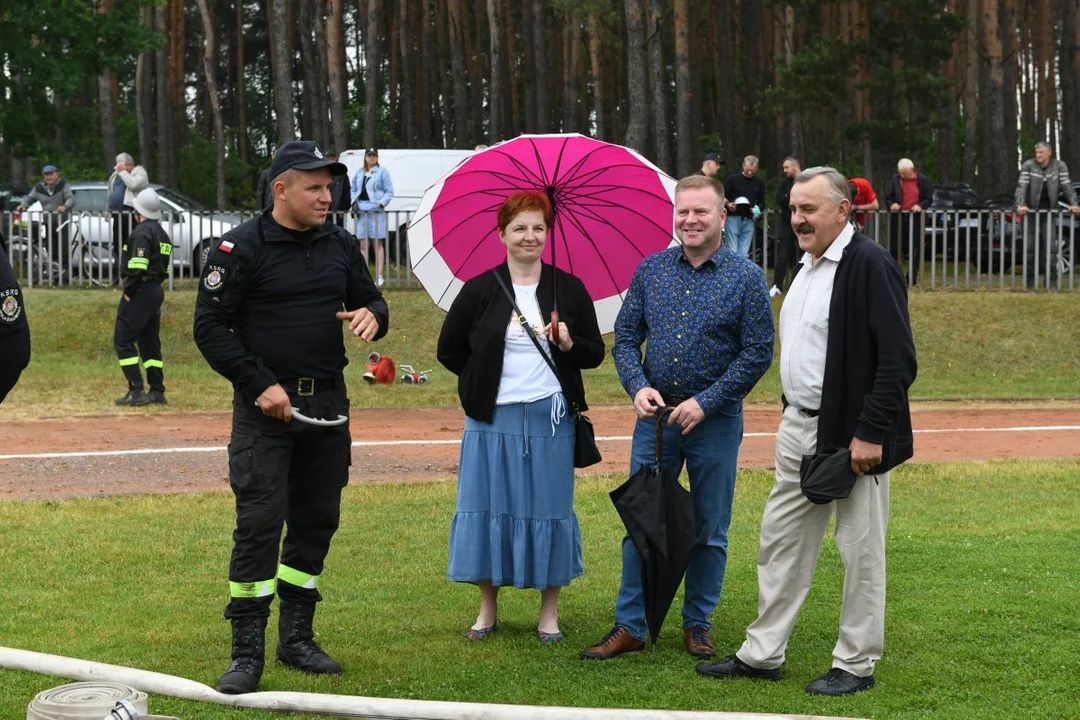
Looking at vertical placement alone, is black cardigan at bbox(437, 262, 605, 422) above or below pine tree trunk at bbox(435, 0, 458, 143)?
below

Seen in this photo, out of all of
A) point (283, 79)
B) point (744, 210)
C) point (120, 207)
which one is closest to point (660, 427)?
point (744, 210)

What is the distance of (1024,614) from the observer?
6855mm

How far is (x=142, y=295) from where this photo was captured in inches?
583

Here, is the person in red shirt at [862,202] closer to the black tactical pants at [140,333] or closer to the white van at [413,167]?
the black tactical pants at [140,333]

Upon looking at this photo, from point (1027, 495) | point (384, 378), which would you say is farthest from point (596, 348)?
point (1027, 495)

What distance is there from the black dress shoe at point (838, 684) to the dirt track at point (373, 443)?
5580 millimetres

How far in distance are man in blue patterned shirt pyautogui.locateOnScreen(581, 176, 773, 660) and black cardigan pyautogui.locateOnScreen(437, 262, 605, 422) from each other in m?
0.20

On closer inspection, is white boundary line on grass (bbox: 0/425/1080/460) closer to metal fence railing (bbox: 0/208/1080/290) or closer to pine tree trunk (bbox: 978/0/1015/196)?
metal fence railing (bbox: 0/208/1080/290)

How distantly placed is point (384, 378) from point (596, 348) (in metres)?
0.94

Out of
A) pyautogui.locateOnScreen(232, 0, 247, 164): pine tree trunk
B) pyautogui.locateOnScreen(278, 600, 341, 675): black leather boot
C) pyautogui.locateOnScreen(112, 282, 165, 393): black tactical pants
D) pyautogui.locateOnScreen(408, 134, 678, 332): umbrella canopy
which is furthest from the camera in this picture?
pyautogui.locateOnScreen(232, 0, 247, 164): pine tree trunk

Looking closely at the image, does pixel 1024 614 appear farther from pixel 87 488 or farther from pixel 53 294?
pixel 53 294

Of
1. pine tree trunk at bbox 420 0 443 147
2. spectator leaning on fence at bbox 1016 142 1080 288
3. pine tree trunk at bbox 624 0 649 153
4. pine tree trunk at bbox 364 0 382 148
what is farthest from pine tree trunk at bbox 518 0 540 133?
spectator leaning on fence at bbox 1016 142 1080 288

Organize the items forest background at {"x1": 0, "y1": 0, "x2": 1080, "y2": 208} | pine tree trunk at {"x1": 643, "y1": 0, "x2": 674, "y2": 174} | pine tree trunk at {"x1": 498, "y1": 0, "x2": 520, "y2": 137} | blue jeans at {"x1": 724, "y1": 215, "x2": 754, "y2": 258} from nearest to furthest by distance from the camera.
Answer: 1. blue jeans at {"x1": 724, "y1": 215, "x2": 754, "y2": 258}
2. forest background at {"x1": 0, "y1": 0, "x2": 1080, "y2": 208}
3. pine tree trunk at {"x1": 643, "y1": 0, "x2": 674, "y2": 174}
4. pine tree trunk at {"x1": 498, "y1": 0, "x2": 520, "y2": 137}

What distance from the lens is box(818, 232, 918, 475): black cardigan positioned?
5492 millimetres
